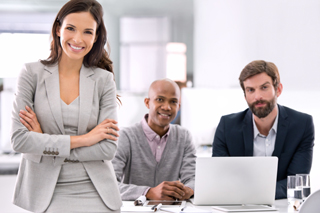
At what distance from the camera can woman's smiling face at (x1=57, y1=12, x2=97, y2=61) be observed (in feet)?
4.33

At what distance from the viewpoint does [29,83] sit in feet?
4.27

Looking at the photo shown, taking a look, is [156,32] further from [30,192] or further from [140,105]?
[30,192]

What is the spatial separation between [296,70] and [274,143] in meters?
0.89

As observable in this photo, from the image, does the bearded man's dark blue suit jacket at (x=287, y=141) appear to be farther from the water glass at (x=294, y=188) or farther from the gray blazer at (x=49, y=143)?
the gray blazer at (x=49, y=143)

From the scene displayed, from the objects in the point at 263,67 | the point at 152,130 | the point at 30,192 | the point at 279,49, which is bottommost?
the point at 30,192

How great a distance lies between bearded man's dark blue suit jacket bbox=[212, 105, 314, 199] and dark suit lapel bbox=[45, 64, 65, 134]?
3.45 ft

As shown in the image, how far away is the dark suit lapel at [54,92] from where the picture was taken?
1256 millimetres

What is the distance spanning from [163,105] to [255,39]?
5.12 feet

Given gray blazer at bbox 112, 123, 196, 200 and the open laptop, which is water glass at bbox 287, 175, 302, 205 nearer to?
the open laptop

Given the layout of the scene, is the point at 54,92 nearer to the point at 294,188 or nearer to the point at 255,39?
the point at 294,188

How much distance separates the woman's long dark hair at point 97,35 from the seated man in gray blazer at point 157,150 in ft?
2.25

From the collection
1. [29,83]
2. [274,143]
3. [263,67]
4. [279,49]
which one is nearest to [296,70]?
[279,49]

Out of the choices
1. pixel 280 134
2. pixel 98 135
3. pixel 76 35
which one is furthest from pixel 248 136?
pixel 76 35

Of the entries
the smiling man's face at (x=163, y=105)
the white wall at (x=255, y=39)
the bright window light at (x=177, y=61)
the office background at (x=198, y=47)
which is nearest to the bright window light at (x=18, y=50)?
the office background at (x=198, y=47)
